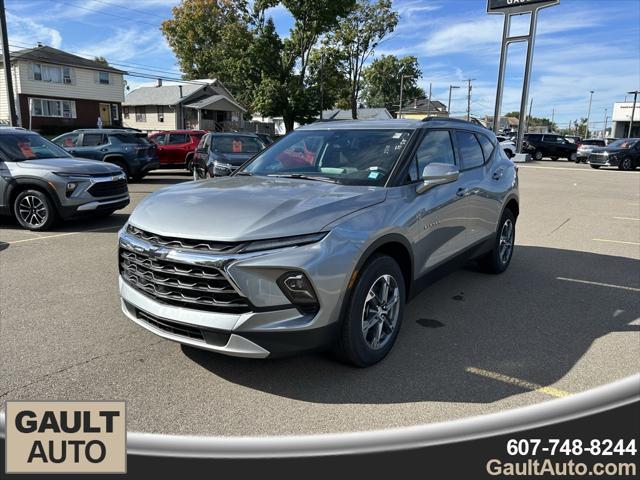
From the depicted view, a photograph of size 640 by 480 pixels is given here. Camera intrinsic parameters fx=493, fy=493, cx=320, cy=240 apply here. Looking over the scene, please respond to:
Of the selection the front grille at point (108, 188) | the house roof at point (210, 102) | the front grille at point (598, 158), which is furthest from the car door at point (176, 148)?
the house roof at point (210, 102)

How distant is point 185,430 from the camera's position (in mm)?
2850

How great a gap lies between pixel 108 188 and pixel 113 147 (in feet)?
25.1

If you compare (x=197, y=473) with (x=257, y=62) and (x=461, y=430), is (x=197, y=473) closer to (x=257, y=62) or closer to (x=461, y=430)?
(x=461, y=430)

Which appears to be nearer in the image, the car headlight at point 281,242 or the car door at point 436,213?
the car headlight at point 281,242

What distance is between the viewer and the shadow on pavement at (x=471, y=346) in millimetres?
3324

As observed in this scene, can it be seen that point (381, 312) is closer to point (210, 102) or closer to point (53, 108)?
point (53, 108)

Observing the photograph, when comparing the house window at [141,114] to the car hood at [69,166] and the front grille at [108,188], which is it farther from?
the front grille at [108,188]

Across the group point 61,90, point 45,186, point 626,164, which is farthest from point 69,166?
point 61,90

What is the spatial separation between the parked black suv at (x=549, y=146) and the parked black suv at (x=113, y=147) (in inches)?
1096

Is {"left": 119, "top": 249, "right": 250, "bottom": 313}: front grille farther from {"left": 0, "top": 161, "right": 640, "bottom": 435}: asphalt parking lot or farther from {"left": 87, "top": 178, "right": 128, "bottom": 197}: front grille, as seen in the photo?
{"left": 87, "top": 178, "right": 128, "bottom": 197}: front grille

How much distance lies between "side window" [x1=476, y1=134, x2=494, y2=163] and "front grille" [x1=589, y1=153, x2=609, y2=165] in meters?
25.8

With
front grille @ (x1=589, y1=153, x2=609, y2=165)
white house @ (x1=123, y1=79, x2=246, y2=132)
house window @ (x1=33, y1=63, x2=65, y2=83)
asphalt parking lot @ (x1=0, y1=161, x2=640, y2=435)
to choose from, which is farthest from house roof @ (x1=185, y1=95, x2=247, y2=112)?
asphalt parking lot @ (x1=0, y1=161, x2=640, y2=435)

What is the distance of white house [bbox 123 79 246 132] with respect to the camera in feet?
165

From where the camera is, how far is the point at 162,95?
52656 millimetres
